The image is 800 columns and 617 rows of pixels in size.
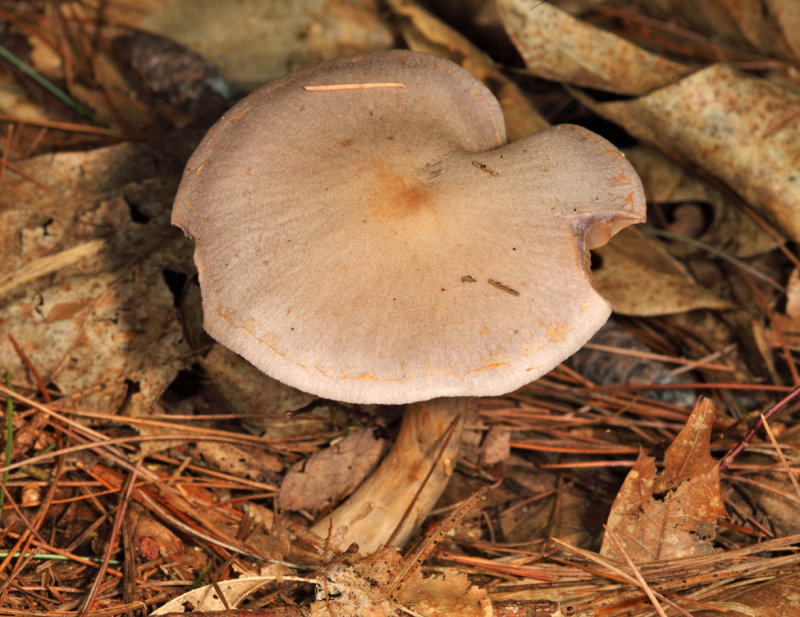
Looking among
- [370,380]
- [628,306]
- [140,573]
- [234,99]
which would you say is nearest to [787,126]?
[628,306]

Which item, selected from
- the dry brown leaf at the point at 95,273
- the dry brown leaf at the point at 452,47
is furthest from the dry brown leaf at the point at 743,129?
the dry brown leaf at the point at 95,273

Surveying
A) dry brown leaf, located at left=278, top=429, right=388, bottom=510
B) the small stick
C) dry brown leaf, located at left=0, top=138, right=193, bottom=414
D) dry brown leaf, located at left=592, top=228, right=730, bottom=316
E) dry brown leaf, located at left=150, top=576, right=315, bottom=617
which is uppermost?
the small stick

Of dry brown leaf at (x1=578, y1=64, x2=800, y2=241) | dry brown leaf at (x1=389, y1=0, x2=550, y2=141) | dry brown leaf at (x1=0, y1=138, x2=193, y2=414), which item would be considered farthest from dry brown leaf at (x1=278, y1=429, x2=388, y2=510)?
dry brown leaf at (x1=578, y1=64, x2=800, y2=241)

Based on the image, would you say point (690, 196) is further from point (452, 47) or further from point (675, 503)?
point (675, 503)

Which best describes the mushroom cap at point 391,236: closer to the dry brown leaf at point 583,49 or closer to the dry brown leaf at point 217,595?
the dry brown leaf at point 217,595

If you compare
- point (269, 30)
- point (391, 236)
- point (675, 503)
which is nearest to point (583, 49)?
point (269, 30)

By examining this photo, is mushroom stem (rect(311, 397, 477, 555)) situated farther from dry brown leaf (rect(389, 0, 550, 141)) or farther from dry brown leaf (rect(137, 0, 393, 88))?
dry brown leaf (rect(137, 0, 393, 88))

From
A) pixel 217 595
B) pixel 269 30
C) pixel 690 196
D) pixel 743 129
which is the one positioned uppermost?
pixel 269 30

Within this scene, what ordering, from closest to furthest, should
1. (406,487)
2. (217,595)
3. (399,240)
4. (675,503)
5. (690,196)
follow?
(399,240) < (217,595) < (675,503) < (406,487) < (690,196)
